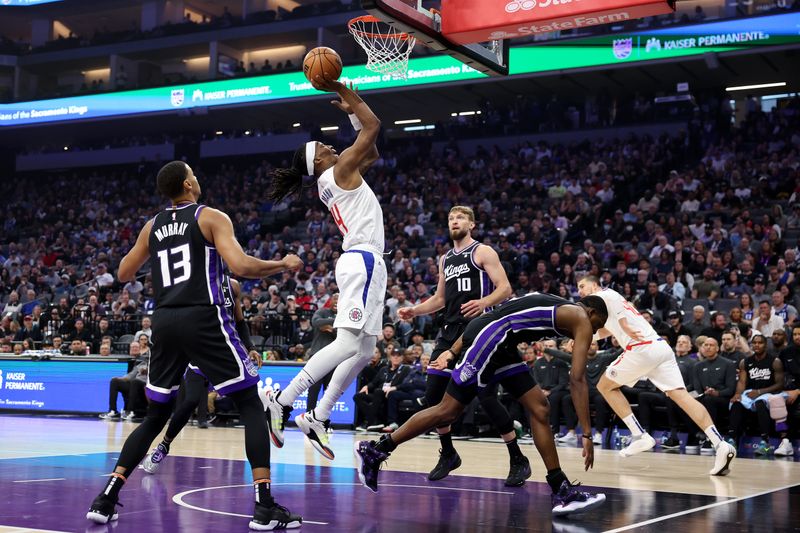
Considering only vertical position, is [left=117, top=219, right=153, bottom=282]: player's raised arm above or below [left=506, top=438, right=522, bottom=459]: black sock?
above

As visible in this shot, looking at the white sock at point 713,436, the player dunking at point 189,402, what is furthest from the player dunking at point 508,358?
the white sock at point 713,436

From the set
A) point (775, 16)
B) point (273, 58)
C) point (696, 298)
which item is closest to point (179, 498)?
point (696, 298)

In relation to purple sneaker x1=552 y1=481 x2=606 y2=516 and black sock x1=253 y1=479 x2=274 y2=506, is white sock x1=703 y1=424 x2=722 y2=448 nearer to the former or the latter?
purple sneaker x1=552 y1=481 x2=606 y2=516

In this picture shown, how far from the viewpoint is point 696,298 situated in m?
15.7

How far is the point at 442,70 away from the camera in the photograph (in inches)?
1031

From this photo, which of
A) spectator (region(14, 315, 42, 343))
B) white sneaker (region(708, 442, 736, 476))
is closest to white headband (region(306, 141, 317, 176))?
white sneaker (region(708, 442, 736, 476))

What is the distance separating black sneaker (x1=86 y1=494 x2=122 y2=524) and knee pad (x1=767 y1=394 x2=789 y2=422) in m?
8.92

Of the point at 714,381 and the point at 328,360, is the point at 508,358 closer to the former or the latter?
the point at 328,360

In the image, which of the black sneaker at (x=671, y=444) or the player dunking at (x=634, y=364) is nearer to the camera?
the player dunking at (x=634, y=364)

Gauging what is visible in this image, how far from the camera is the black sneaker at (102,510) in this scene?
4.98 metres

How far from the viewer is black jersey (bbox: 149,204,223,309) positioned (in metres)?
5.22

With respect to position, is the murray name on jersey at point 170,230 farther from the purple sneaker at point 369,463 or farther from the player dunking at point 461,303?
the player dunking at point 461,303

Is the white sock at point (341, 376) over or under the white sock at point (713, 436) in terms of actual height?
over

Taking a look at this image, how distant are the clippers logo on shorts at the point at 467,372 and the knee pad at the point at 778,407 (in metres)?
6.71
